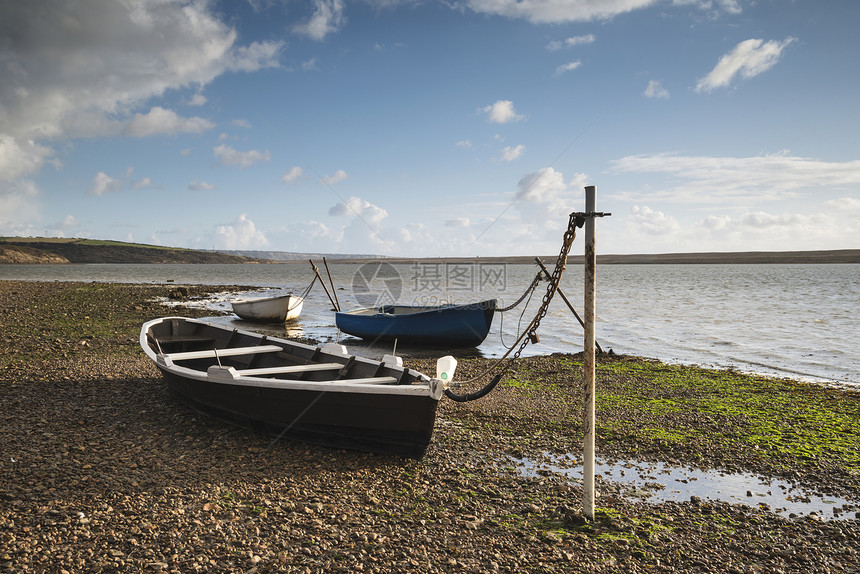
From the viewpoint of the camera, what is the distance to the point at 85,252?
143 meters

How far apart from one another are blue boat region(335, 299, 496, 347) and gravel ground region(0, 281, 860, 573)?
27.8 ft

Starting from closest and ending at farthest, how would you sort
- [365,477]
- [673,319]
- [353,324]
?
[365,477], [353,324], [673,319]

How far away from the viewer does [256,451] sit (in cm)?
705

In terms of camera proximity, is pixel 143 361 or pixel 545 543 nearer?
pixel 545 543

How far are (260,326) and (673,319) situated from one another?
21.3 m

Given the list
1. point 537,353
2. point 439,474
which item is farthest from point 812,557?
point 537,353

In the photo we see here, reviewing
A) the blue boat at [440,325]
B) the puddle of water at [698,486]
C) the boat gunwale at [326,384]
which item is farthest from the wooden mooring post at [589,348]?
the blue boat at [440,325]

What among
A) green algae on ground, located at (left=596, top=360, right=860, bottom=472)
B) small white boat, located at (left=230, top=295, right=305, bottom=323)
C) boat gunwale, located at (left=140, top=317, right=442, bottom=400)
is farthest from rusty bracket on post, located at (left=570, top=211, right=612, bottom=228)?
small white boat, located at (left=230, top=295, right=305, bottom=323)

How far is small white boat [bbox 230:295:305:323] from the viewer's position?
24.4 m

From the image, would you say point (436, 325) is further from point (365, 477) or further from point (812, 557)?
point (812, 557)

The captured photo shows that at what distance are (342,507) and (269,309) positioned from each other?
2014 centimetres

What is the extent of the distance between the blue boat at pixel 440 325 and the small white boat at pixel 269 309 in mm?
6978

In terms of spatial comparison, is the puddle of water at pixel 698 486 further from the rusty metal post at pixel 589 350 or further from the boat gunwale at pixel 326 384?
the boat gunwale at pixel 326 384

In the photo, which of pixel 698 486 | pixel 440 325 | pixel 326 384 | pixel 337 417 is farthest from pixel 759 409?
pixel 440 325
